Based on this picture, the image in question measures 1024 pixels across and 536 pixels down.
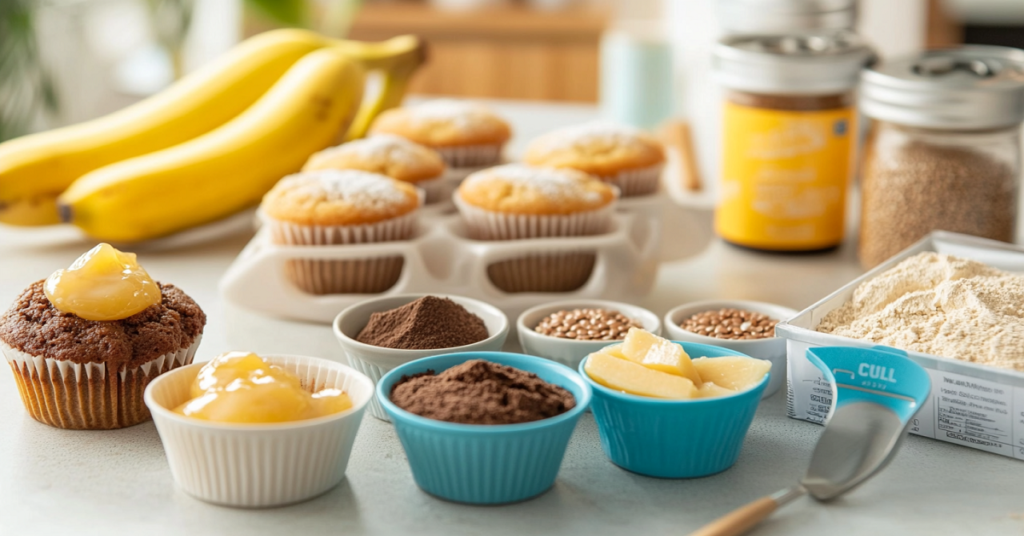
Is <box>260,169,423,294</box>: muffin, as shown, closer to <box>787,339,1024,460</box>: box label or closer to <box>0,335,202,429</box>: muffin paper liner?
<box>0,335,202,429</box>: muffin paper liner

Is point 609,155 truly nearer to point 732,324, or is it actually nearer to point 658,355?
point 732,324

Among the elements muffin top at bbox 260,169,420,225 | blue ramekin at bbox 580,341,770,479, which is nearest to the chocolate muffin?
muffin top at bbox 260,169,420,225

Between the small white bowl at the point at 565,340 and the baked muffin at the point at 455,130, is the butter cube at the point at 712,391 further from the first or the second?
the baked muffin at the point at 455,130

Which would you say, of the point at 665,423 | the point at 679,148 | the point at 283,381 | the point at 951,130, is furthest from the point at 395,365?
the point at 679,148

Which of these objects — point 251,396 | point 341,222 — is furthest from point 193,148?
point 251,396

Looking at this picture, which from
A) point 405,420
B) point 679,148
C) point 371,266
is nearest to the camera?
point 405,420

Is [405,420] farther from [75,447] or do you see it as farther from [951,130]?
[951,130]

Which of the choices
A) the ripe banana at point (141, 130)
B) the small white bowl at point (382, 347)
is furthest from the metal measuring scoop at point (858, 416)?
the ripe banana at point (141, 130)
